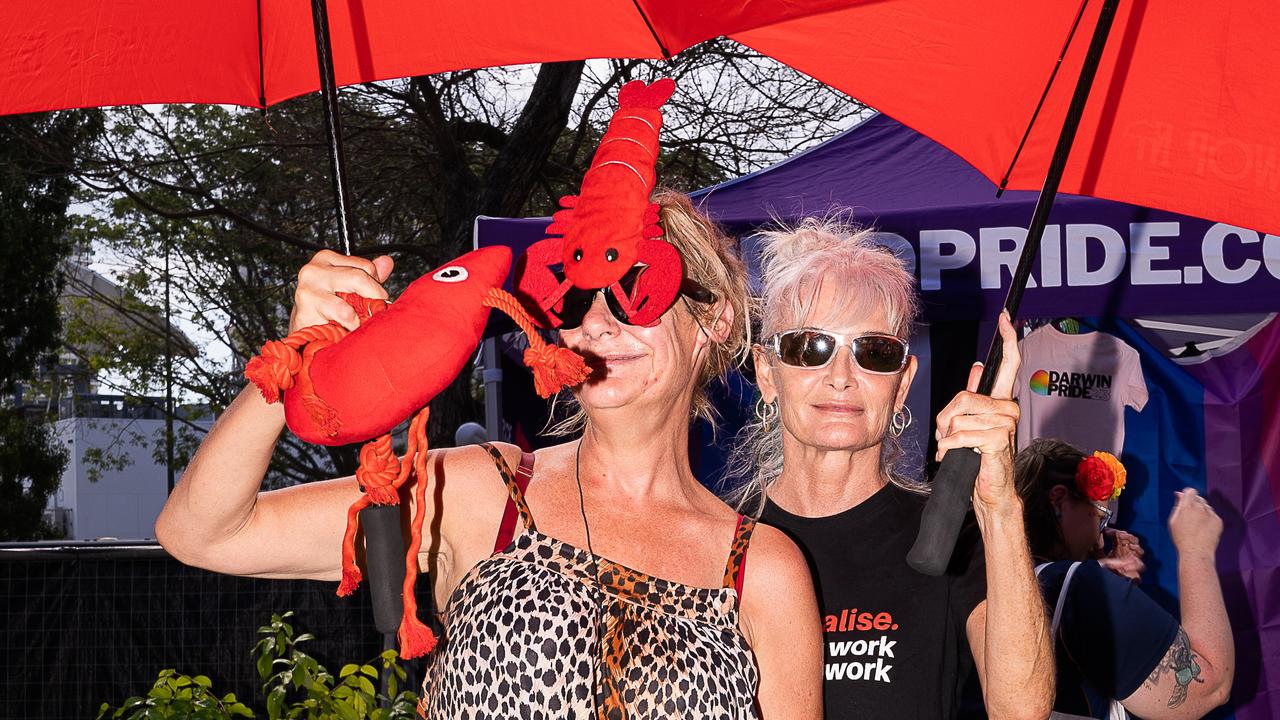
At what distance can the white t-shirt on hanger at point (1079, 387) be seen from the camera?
5469 mm

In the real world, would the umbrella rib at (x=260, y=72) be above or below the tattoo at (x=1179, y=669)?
above

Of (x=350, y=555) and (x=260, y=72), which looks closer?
(x=350, y=555)

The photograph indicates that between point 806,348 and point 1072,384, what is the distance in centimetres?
320

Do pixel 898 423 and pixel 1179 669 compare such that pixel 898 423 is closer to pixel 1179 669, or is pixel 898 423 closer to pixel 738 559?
pixel 1179 669

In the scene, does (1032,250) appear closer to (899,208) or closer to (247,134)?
(899,208)

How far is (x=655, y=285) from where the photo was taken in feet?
6.83

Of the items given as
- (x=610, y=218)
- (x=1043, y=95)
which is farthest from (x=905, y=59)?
(x=610, y=218)

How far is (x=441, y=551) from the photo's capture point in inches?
81.4

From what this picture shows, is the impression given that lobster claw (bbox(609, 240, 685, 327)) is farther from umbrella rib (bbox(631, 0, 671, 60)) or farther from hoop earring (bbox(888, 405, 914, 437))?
hoop earring (bbox(888, 405, 914, 437))

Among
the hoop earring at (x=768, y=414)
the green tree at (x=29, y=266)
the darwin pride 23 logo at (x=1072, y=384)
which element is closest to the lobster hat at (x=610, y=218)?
the hoop earring at (x=768, y=414)

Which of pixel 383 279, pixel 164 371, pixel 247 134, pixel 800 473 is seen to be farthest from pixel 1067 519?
pixel 164 371

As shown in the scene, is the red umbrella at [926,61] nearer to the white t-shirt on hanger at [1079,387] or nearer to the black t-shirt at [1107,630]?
the black t-shirt at [1107,630]

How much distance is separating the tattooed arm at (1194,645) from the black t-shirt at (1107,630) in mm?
55

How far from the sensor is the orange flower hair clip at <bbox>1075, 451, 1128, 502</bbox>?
3844mm
